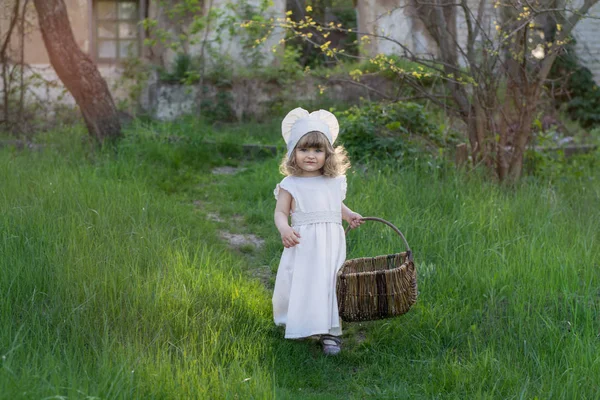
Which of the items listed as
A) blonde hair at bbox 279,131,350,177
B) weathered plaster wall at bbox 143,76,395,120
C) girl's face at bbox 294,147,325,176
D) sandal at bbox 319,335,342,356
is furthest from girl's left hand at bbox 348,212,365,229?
weathered plaster wall at bbox 143,76,395,120

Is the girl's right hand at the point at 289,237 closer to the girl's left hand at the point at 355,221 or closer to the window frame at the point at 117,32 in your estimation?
the girl's left hand at the point at 355,221

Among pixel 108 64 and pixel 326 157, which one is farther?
pixel 108 64

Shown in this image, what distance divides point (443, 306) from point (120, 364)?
6.63 ft

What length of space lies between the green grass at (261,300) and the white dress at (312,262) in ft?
0.59

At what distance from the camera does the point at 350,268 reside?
163 inches

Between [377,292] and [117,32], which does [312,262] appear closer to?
[377,292]

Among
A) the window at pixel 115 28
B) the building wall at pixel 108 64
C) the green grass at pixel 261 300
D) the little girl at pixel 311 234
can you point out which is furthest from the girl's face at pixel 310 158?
the window at pixel 115 28

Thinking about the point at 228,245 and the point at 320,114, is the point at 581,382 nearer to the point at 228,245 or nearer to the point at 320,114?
the point at 320,114

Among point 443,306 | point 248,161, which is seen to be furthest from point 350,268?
point 248,161

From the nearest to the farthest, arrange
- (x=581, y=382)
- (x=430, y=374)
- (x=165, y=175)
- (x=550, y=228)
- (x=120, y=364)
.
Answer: (x=120, y=364), (x=581, y=382), (x=430, y=374), (x=550, y=228), (x=165, y=175)

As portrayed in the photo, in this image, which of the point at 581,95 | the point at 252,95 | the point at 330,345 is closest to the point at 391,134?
the point at 330,345

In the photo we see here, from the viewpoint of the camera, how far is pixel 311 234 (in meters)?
4.04

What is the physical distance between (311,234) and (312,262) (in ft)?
0.50

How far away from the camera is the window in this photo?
14789 millimetres
